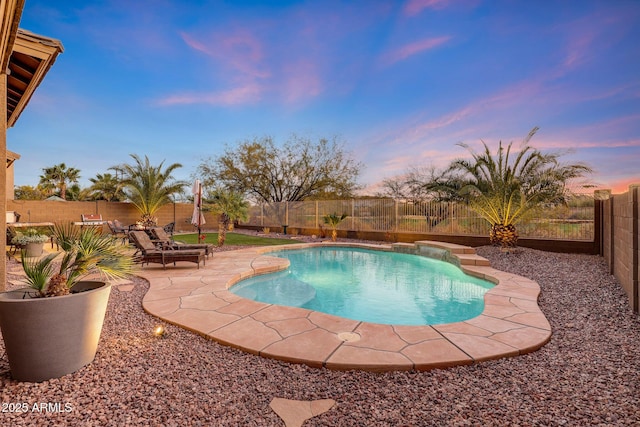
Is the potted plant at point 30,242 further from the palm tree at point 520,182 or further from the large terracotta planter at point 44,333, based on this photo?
the palm tree at point 520,182

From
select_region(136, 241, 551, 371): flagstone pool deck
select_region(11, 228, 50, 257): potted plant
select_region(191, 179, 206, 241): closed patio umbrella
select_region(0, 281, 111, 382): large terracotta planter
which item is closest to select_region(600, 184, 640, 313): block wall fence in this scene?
select_region(136, 241, 551, 371): flagstone pool deck

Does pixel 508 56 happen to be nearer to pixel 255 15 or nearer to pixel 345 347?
pixel 255 15

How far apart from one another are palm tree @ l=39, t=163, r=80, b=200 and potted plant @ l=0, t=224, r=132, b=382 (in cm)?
3654

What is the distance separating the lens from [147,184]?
1625 centimetres

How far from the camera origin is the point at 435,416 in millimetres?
1915

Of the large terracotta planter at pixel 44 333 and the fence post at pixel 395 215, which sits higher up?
the fence post at pixel 395 215

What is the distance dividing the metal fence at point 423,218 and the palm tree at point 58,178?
25550mm

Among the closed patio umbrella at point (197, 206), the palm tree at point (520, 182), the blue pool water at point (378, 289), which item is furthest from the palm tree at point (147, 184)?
the palm tree at point (520, 182)

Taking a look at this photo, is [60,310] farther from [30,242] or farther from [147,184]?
[147,184]

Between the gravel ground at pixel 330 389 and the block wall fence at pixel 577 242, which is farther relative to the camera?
the block wall fence at pixel 577 242

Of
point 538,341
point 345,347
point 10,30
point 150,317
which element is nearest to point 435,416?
point 345,347

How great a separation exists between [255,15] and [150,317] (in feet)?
34.0

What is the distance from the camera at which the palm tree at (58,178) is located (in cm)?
3002

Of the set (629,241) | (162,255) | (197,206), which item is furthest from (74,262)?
(197,206)
